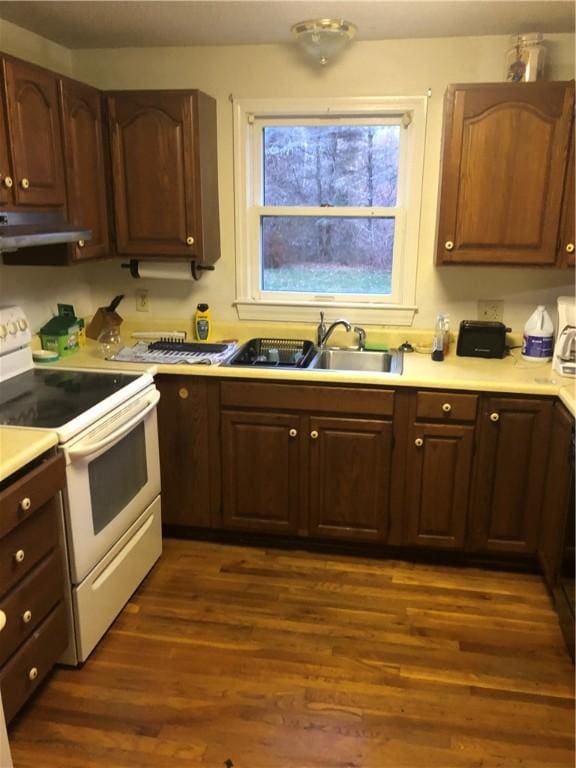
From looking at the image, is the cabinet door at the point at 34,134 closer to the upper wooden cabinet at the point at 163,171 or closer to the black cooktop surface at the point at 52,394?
the upper wooden cabinet at the point at 163,171

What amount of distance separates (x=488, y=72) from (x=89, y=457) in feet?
7.63

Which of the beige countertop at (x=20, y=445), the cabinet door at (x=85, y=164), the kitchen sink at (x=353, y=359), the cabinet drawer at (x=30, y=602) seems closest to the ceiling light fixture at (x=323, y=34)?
the cabinet door at (x=85, y=164)

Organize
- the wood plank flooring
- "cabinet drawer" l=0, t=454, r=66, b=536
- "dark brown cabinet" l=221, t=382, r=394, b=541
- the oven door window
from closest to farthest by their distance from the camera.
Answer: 1. "cabinet drawer" l=0, t=454, r=66, b=536
2. the wood plank flooring
3. the oven door window
4. "dark brown cabinet" l=221, t=382, r=394, b=541

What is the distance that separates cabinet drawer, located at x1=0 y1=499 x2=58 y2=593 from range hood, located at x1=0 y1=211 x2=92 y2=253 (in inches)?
31.4

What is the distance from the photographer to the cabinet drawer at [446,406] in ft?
8.06

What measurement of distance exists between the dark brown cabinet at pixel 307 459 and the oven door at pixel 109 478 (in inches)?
14.4

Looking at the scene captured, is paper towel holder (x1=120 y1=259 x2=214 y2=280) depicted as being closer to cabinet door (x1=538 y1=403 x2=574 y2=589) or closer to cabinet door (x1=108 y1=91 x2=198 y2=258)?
cabinet door (x1=108 y1=91 x2=198 y2=258)

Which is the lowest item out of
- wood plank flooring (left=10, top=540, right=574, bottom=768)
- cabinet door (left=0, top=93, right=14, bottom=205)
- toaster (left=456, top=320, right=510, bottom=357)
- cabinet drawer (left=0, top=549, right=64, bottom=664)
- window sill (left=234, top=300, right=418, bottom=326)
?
wood plank flooring (left=10, top=540, right=574, bottom=768)

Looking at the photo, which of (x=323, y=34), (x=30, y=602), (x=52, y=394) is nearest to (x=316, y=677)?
(x=30, y=602)

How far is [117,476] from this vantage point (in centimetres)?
224

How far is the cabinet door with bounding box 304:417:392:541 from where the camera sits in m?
2.59

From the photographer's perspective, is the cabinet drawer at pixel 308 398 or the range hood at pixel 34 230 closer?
the range hood at pixel 34 230

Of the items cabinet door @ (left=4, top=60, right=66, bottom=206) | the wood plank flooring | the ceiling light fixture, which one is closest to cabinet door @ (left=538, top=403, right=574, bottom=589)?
the wood plank flooring

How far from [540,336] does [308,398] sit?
3.51 feet
